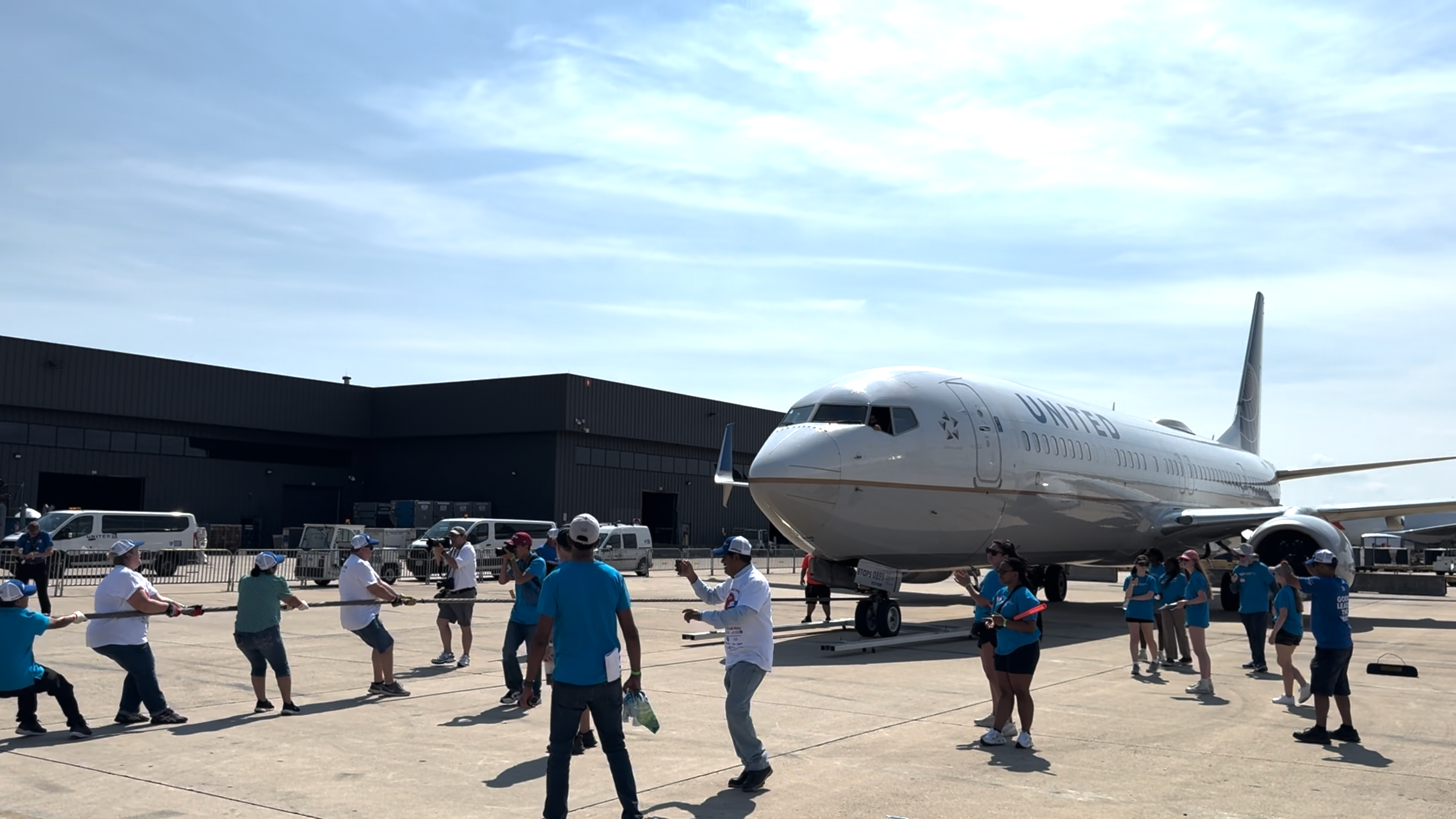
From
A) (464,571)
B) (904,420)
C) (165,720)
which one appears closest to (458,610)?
(464,571)

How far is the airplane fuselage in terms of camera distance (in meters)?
→ 17.2

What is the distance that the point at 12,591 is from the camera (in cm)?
992

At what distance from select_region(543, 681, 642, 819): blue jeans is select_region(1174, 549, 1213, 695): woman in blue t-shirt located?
8.59 m

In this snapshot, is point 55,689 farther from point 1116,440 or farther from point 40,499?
point 40,499

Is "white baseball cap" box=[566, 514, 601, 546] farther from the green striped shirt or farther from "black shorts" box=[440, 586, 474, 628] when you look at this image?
"black shorts" box=[440, 586, 474, 628]

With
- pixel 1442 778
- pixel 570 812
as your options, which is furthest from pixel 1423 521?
pixel 570 812

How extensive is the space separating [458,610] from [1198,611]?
31.1 ft

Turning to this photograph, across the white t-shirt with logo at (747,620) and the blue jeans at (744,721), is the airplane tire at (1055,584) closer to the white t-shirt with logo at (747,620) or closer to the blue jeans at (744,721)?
the white t-shirt with logo at (747,620)

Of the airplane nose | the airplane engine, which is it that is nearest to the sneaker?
the airplane nose

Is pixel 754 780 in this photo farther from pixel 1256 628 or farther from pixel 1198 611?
pixel 1256 628

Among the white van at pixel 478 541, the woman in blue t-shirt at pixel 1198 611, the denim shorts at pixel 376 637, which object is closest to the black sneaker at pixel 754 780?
the denim shorts at pixel 376 637

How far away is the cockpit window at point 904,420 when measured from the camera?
18.4 meters

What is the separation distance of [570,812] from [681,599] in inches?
827

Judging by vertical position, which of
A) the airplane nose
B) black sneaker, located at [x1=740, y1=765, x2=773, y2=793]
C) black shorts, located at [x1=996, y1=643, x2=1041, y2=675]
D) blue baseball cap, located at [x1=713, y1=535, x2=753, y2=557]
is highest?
the airplane nose
